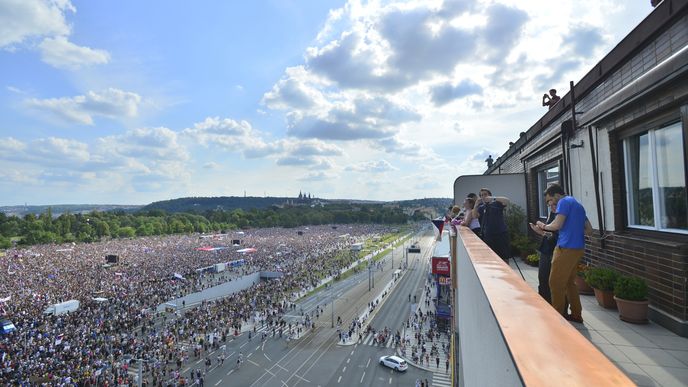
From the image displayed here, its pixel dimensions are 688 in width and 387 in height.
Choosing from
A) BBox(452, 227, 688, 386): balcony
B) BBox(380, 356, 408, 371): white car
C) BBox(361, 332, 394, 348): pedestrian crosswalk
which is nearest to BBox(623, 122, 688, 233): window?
BBox(452, 227, 688, 386): balcony

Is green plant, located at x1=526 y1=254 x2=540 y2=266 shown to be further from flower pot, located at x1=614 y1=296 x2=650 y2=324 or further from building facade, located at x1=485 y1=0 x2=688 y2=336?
flower pot, located at x1=614 y1=296 x2=650 y2=324

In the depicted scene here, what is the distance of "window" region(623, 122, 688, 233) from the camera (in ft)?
15.8

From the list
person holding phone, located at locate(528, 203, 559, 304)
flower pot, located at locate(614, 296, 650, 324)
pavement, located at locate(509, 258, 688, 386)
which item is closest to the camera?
pavement, located at locate(509, 258, 688, 386)

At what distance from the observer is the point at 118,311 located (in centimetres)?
2805

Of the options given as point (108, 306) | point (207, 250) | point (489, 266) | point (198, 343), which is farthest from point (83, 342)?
point (207, 250)

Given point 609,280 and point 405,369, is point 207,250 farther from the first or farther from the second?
point 609,280

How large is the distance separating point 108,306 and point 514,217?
30.3 m

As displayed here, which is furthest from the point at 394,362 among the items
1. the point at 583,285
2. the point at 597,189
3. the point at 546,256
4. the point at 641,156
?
the point at 641,156

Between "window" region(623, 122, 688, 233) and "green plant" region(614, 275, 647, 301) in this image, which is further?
"green plant" region(614, 275, 647, 301)

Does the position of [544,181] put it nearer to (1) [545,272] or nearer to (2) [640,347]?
(1) [545,272]

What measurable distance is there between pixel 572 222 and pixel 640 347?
1468 mm

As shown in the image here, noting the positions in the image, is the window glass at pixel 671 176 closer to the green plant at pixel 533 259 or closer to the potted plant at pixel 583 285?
the potted plant at pixel 583 285

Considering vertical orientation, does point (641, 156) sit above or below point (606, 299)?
above

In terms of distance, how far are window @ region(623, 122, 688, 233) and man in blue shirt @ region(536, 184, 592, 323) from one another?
128cm
